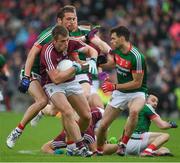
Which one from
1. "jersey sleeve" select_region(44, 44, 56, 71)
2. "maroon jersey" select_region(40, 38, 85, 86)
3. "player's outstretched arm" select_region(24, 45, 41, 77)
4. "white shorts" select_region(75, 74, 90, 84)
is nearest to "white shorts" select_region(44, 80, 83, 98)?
"maroon jersey" select_region(40, 38, 85, 86)

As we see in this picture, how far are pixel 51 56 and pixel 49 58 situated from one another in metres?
0.05

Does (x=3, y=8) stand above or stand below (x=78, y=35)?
below

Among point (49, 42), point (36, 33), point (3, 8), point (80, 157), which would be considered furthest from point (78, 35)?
point (3, 8)

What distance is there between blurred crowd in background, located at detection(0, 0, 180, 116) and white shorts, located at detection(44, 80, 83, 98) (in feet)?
40.8

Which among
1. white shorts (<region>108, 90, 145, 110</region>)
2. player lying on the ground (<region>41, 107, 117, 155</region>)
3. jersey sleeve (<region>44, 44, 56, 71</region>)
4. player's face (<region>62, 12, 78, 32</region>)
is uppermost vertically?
player's face (<region>62, 12, 78, 32</region>)

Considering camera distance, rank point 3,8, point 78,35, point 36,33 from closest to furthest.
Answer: point 78,35, point 36,33, point 3,8

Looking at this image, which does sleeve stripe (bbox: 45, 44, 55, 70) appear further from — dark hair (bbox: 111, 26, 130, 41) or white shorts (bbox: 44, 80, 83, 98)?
dark hair (bbox: 111, 26, 130, 41)

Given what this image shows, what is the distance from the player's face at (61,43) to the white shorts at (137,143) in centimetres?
190

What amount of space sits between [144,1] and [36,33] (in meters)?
3.70

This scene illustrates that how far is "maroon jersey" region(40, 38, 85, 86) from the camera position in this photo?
14727mm

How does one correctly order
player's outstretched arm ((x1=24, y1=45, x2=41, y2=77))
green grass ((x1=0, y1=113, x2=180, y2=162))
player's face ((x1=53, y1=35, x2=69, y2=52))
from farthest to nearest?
player's outstretched arm ((x1=24, y1=45, x2=41, y2=77)) < player's face ((x1=53, y1=35, x2=69, y2=52)) < green grass ((x1=0, y1=113, x2=180, y2=162))

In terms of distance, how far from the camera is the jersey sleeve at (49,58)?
14.7m

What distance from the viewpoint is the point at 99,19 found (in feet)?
104

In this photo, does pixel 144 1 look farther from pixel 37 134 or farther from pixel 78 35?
pixel 78 35
